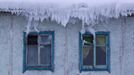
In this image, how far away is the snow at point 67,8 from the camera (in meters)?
15.0

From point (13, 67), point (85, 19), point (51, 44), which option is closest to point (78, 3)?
point (85, 19)

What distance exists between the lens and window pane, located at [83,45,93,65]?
15.7 meters

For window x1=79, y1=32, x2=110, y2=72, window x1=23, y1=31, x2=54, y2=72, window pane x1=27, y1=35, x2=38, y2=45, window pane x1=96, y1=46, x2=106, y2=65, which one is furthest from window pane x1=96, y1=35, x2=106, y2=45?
window pane x1=27, y1=35, x2=38, y2=45

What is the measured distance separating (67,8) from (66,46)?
1.22 m

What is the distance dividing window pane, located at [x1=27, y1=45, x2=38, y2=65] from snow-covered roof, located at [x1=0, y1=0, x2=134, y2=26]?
3.39 ft

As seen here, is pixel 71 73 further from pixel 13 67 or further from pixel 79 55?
pixel 13 67

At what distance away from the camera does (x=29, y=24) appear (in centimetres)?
1545

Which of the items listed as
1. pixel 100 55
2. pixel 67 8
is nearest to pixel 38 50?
pixel 67 8

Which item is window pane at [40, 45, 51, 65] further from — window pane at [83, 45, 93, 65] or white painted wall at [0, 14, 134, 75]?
window pane at [83, 45, 93, 65]

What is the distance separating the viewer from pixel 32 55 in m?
15.7

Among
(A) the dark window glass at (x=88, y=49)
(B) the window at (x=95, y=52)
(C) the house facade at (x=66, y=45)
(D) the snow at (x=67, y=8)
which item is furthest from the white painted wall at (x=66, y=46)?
(D) the snow at (x=67, y=8)

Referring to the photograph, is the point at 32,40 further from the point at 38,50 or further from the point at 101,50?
the point at 101,50

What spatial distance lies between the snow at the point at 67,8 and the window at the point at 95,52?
76 cm

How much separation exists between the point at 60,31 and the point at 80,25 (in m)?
0.60
